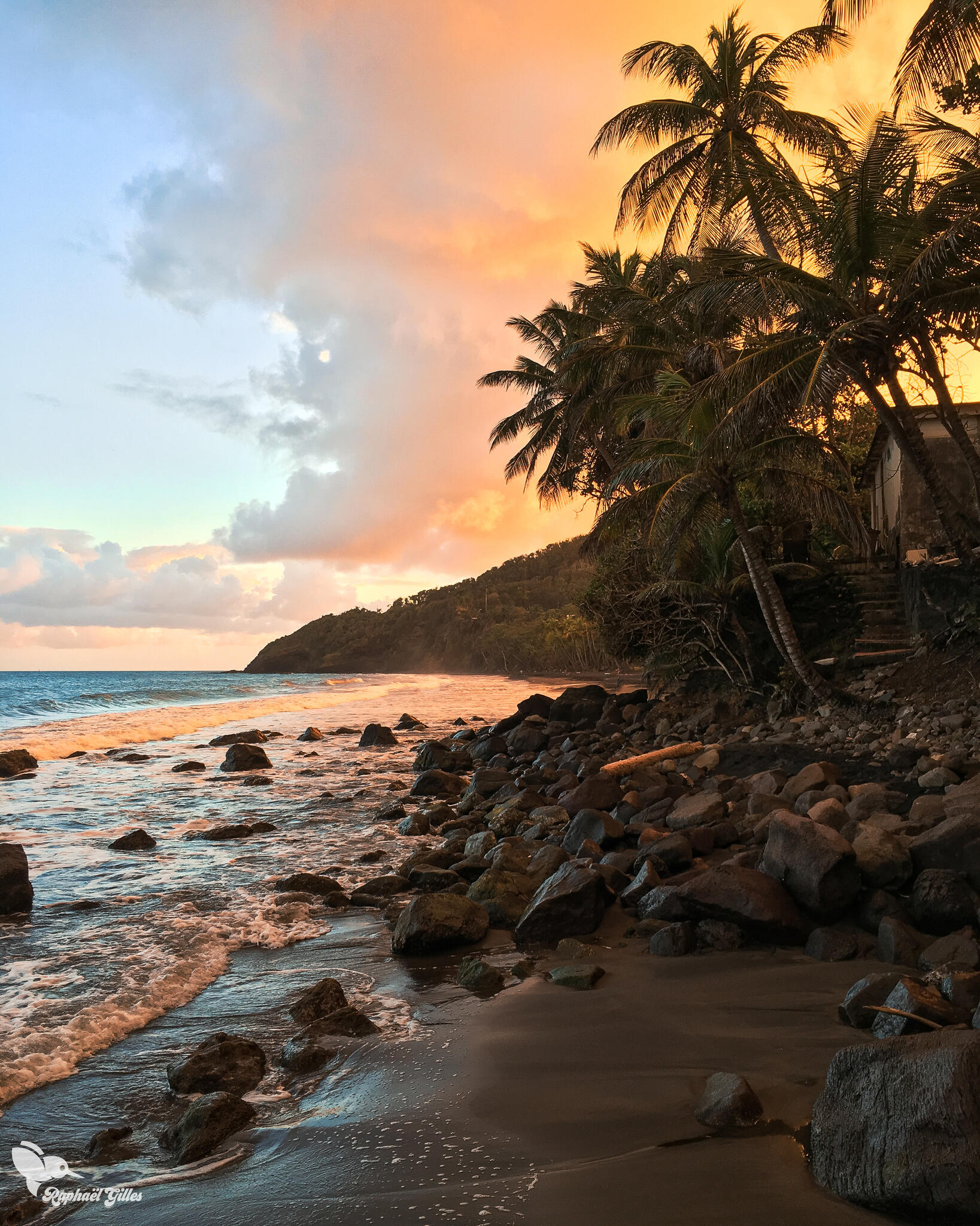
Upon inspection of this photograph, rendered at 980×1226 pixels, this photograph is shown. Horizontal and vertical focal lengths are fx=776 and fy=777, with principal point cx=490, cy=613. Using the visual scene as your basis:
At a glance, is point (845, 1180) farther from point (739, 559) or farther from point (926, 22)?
point (926, 22)

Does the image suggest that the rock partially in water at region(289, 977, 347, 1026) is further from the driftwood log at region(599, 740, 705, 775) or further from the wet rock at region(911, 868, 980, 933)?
the driftwood log at region(599, 740, 705, 775)

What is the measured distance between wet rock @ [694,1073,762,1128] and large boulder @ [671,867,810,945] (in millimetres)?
2139

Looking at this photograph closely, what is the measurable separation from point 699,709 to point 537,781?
239 inches

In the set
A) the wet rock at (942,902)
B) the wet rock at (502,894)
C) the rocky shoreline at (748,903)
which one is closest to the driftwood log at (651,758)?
the rocky shoreline at (748,903)

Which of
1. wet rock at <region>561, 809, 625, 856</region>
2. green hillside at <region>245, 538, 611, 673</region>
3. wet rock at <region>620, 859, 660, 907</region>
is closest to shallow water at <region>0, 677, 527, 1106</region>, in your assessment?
wet rock at <region>561, 809, 625, 856</region>

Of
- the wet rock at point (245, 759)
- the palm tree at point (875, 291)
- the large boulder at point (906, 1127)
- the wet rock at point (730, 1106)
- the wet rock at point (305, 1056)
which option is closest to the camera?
the large boulder at point (906, 1127)

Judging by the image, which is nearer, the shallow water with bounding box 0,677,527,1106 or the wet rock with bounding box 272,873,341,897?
the shallow water with bounding box 0,677,527,1106

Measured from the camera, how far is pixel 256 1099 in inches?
148

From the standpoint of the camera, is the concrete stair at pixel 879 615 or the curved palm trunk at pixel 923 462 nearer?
the curved palm trunk at pixel 923 462

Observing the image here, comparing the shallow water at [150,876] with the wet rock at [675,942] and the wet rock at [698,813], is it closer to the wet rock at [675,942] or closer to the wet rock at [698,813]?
the wet rock at [675,942]

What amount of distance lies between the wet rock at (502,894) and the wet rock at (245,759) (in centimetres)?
1039

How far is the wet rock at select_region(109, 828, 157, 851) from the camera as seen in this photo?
920 centimetres

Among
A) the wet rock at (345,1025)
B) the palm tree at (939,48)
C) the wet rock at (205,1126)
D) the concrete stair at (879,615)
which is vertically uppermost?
the palm tree at (939,48)

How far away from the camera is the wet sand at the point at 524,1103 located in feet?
9.09
